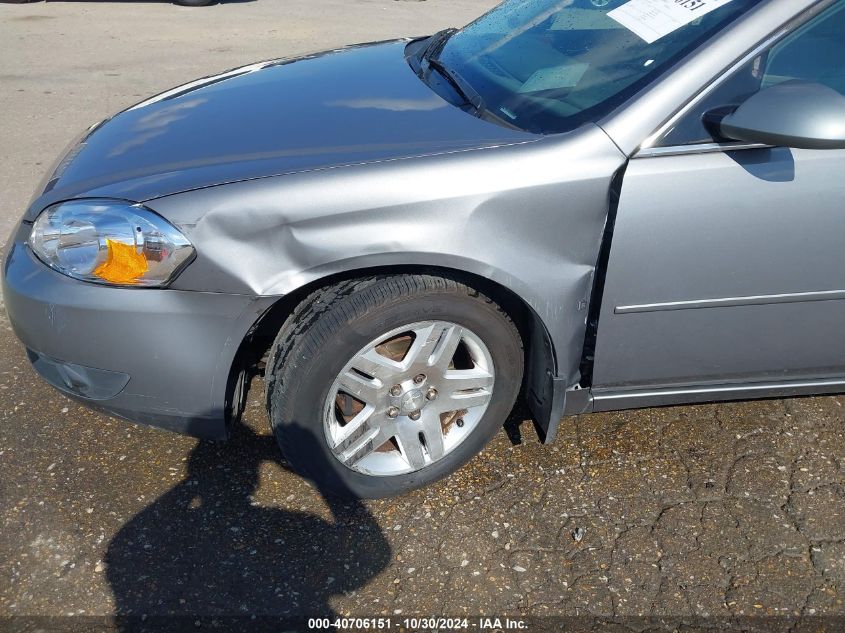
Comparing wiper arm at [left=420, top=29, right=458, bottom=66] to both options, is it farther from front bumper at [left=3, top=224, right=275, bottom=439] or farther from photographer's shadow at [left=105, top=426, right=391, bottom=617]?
photographer's shadow at [left=105, top=426, right=391, bottom=617]

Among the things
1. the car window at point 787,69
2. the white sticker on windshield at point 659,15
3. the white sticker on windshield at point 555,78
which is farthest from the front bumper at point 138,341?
the white sticker on windshield at point 659,15

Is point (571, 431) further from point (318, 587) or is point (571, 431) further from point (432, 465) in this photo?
point (318, 587)

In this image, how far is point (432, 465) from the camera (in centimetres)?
260

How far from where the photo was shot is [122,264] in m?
2.18

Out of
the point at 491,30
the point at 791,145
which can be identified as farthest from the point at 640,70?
the point at 491,30

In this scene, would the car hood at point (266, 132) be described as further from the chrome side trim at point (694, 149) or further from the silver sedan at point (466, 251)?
the chrome side trim at point (694, 149)

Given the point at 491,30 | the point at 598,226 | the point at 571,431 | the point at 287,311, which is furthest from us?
the point at 491,30

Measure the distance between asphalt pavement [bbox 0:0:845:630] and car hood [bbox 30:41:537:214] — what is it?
0.95 metres

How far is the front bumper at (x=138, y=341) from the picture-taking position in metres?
2.16

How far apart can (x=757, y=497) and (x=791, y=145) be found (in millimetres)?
1156

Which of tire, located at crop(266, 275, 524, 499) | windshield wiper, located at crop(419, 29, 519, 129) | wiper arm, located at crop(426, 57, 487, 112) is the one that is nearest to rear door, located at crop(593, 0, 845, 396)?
tire, located at crop(266, 275, 524, 499)

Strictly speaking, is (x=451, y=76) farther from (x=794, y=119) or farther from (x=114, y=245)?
(x=114, y=245)

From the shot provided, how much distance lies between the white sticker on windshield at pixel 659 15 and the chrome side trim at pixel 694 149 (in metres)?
0.41

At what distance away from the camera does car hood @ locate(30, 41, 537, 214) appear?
87.8 inches
